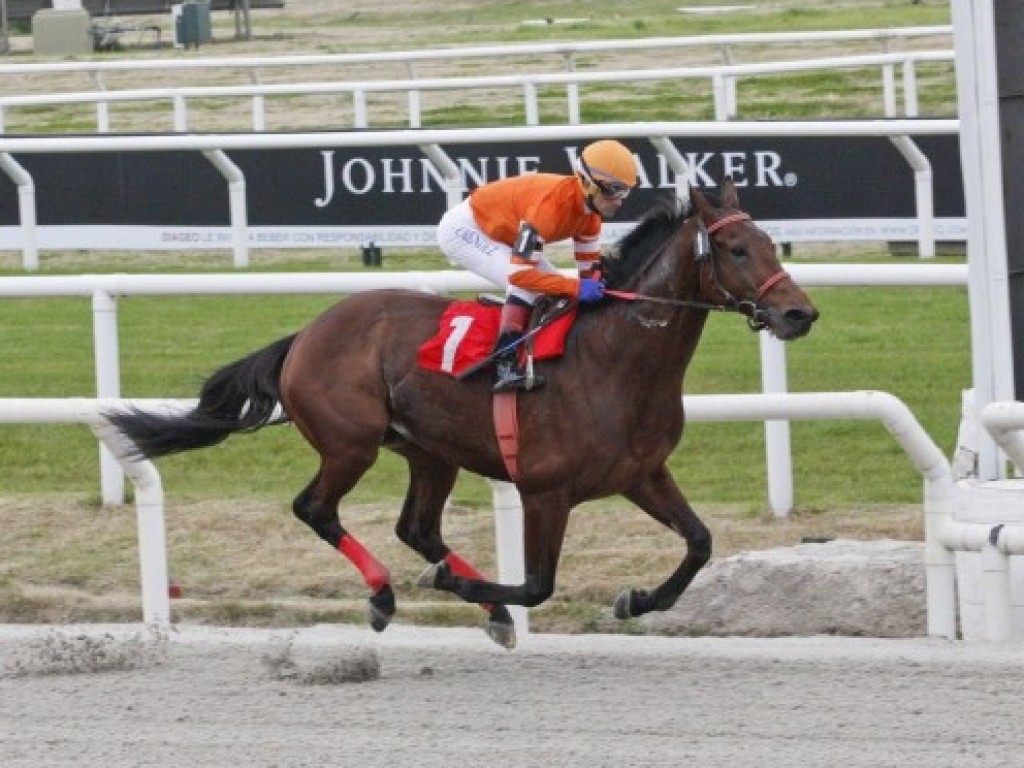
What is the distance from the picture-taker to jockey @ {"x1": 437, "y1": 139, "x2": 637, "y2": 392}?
236 inches

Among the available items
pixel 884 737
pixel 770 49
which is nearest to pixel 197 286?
pixel 884 737

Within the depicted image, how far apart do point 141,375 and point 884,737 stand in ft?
16.7

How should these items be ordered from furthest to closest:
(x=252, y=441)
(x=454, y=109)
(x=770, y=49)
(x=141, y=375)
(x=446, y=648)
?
(x=770, y=49)
(x=454, y=109)
(x=141, y=375)
(x=252, y=441)
(x=446, y=648)

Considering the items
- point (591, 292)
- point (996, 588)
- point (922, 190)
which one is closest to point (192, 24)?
point (922, 190)

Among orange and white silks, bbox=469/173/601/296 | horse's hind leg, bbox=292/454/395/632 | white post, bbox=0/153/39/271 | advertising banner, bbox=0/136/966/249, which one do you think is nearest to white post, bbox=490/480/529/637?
horse's hind leg, bbox=292/454/395/632

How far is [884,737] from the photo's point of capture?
16.7ft

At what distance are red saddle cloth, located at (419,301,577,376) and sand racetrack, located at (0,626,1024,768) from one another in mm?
748

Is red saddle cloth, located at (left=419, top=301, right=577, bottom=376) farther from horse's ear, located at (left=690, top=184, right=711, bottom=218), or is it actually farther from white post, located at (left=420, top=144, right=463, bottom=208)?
white post, located at (left=420, top=144, right=463, bottom=208)

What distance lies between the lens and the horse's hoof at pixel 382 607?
20.9ft

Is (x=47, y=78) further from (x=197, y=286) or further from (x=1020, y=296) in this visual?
(x=1020, y=296)

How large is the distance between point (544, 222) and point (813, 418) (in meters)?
0.90

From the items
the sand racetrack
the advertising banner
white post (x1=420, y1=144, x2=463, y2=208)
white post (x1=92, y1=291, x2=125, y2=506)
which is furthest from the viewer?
the advertising banner

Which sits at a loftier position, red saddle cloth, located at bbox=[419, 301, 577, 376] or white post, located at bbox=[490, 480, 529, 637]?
red saddle cloth, located at bbox=[419, 301, 577, 376]

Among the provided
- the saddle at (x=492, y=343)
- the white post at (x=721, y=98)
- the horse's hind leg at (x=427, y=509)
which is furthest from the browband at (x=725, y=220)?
the white post at (x=721, y=98)
